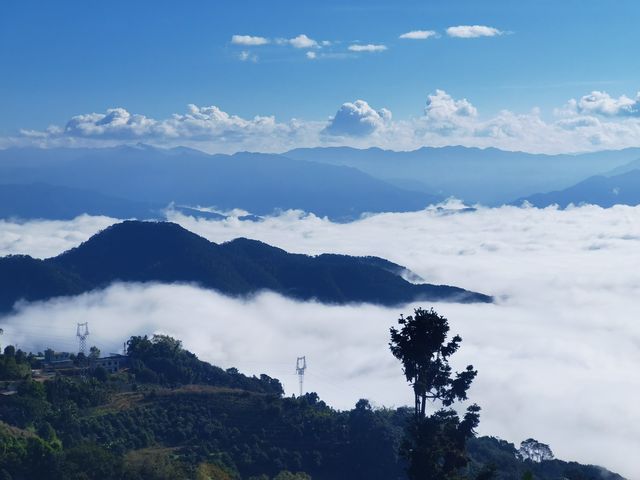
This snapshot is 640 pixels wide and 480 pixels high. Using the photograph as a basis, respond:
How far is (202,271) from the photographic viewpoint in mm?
126500

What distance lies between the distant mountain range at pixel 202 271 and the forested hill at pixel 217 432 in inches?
2302

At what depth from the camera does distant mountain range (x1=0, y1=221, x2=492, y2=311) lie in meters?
123

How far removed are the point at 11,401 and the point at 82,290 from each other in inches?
2618

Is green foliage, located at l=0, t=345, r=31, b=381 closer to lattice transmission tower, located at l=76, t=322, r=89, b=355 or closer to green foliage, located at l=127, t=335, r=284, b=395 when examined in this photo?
green foliage, located at l=127, t=335, r=284, b=395

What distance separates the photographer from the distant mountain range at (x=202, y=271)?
123 meters

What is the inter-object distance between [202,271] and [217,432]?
71.2 meters

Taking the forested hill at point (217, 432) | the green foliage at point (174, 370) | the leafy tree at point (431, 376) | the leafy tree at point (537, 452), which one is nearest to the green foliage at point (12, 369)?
the forested hill at point (217, 432)

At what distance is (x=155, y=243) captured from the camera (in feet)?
434

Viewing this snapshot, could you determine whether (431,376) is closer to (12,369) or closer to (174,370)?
(12,369)

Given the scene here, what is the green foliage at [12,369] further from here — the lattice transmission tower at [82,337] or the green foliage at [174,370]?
the lattice transmission tower at [82,337]

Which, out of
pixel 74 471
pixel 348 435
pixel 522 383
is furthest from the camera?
pixel 522 383

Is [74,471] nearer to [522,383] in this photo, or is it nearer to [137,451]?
[137,451]

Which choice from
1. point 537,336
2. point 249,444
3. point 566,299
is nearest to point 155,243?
point 537,336

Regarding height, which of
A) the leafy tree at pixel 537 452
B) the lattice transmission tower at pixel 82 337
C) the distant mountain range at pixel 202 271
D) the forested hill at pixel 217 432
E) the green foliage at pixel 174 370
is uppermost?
the distant mountain range at pixel 202 271
